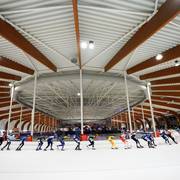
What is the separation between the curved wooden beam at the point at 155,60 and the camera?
13.6 metres

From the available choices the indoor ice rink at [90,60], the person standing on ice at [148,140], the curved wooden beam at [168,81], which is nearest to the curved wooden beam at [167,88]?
the indoor ice rink at [90,60]

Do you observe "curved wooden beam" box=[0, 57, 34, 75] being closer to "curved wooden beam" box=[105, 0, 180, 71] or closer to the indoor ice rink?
the indoor ice rink

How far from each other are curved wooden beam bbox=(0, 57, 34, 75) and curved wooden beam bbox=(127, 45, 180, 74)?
9.33 metres

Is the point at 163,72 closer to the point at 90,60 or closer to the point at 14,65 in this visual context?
the point at 90,60

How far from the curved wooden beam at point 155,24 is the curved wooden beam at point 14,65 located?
28.9 feet

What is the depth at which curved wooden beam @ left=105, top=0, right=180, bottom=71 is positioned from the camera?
27.5 feet

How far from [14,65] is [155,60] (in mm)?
11548

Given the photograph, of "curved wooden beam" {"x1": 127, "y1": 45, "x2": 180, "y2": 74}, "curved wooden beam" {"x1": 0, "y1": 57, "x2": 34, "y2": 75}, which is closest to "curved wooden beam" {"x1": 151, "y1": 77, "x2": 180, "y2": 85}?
"curved wooden beam" {"x1": 127, "y1": 45, "x2": 180, "y2": 74}

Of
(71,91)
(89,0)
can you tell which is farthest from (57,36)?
(71,91)

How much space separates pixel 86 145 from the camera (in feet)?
41.3

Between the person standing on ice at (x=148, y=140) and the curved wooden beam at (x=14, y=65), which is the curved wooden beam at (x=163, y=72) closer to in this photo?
the person standing on ice at (x=148, y=140)

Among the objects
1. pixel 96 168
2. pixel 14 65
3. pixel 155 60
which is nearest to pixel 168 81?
pixel 155 60

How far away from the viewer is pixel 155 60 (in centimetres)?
1524

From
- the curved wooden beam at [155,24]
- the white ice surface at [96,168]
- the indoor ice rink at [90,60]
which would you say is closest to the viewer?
the white ice surface at [96,168]
